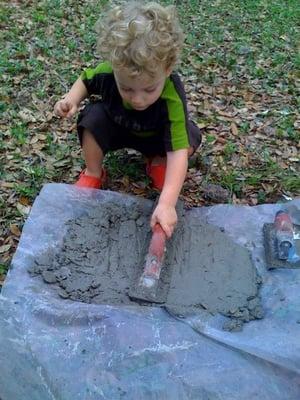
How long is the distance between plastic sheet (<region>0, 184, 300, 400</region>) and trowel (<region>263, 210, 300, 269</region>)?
17 centimetres

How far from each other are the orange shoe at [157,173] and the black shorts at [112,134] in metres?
0.08

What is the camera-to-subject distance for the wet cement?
2.23 m

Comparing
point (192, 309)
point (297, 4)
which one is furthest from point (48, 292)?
point (297, 4)

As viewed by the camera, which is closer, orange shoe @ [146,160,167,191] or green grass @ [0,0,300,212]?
orange shoe @ [146,160,167,191]

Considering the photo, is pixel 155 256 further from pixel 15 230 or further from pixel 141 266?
pixel 15 230

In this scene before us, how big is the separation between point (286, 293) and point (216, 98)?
2.02 metres

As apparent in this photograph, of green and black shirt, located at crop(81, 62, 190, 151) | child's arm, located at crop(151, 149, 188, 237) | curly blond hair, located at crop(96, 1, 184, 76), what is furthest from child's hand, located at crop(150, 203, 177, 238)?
curly blond hair, located at crop(96, 1, 184, 76)

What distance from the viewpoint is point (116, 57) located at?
219 cm

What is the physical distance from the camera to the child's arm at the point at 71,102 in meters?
2.62

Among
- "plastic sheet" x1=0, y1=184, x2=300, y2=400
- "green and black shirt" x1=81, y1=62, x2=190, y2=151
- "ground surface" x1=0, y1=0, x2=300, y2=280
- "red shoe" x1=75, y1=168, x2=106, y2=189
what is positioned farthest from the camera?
"ground surface" x1=0, y1=0, x2=300, y2=280

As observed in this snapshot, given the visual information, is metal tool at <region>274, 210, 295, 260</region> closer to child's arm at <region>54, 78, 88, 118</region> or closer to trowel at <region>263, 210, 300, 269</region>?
trowel at <region>263, 210, 300, 269</region>

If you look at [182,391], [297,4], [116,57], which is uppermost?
[116,57]

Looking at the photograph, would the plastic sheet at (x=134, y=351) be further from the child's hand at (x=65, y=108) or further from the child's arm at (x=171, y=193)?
the child's hand at (x=65, y=108)

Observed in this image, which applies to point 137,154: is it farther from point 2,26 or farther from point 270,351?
point 2,26
